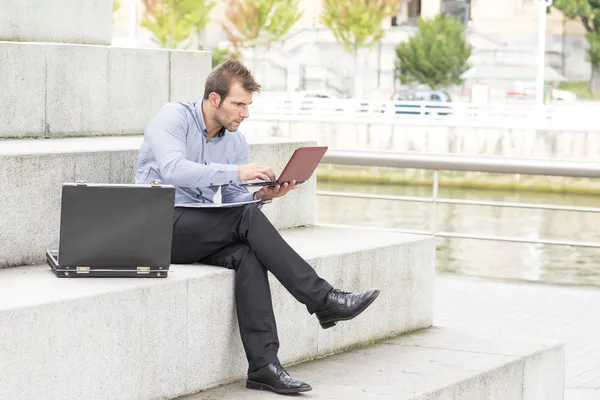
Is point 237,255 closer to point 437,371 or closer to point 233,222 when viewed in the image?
point 233,222

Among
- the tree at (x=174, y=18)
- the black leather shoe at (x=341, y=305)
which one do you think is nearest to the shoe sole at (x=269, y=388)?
the black leather shoe at (x=341, y=305)

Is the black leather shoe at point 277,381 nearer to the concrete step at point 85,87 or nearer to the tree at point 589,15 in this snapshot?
the concrete step at point 85,87

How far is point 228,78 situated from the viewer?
5621 millimetres

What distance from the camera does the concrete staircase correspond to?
4.69 m

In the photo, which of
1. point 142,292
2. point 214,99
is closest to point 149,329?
point 142,292

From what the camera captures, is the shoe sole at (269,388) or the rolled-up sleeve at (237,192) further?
the rolled-up sleeve at (237,192)

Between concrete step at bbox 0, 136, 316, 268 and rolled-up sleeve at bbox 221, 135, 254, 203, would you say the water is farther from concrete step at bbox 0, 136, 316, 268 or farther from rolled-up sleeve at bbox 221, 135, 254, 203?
concrete step at bbox 0, 136, 316, 268

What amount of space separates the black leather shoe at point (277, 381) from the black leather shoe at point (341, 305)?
33 cm

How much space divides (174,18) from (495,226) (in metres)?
36.6

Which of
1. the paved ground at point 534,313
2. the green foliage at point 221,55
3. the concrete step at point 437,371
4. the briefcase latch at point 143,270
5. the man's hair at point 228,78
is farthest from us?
the green foliage at point 221,55

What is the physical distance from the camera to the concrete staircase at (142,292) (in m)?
4.69

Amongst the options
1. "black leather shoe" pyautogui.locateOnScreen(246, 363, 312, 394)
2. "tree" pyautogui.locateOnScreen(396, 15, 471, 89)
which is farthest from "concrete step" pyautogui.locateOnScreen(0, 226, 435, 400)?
"tree" pyautogui.locateOnScreen(396, 15, 471, 89)

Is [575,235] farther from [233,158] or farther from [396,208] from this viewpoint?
[233,158]

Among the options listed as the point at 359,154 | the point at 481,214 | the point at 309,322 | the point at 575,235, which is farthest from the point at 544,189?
the point at 309,322
